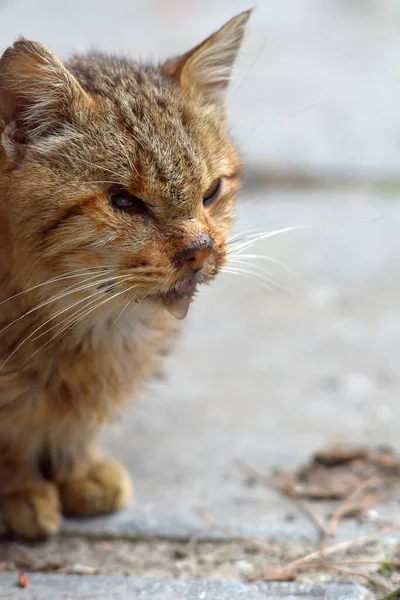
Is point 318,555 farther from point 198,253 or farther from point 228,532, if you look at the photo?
point 198,253

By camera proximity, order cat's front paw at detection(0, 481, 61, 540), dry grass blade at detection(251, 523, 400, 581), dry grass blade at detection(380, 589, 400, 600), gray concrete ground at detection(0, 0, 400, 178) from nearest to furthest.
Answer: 1. dry grass blade at detection(380, 589, 400, 600)
2. dry grass blade at detection(251, 523, 400, 581)
3. cat's front paw at detection(0, 481, 61, 540)
4. gray concrete ground at detection(0, 0, 400, 178)

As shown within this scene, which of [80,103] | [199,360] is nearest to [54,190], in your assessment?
[80,103]

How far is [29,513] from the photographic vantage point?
2285 mm

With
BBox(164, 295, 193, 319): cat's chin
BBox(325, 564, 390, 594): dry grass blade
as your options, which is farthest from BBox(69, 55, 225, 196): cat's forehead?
BBox(325, 564, 390, 594): dry grass blade

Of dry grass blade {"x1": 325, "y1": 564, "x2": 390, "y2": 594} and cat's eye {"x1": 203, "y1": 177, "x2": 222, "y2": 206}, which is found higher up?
cat's eye {"x1": 203, "y1": 177, "x2": 222, "y2": 206}

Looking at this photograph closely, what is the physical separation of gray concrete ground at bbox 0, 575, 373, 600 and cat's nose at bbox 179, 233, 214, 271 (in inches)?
26.9

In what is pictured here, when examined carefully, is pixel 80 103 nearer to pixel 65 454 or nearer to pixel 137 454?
pixel 65 454

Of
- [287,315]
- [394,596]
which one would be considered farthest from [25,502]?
[287,315]

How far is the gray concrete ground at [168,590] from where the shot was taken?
1840 millimetres

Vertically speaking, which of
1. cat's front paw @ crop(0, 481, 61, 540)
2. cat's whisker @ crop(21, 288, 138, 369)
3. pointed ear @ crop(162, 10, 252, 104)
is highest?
pointed ear @ crop(162, 10, 252, 104)

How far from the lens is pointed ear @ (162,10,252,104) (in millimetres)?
2141

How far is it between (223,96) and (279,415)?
1083mm

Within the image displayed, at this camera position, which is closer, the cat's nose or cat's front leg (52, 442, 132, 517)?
the cat's nose

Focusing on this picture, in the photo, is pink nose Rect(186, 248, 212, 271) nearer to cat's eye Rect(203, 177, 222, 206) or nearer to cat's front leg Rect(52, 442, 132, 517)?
cat's eye Rect(203, 177, 222, 206)
